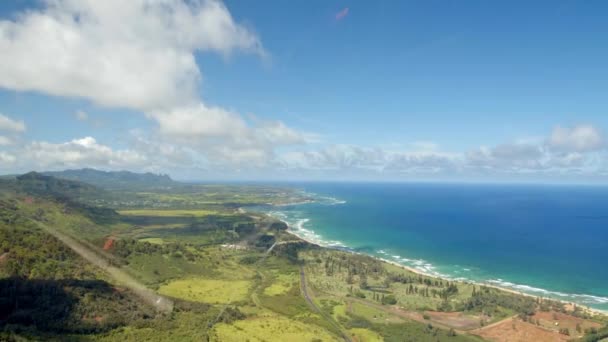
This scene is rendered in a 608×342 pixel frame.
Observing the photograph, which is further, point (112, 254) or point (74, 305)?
point (112, 254)

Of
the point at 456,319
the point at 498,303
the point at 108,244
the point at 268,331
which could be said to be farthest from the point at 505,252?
the point at 108,244

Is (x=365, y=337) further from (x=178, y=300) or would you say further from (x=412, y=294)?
(x=178, y=300)

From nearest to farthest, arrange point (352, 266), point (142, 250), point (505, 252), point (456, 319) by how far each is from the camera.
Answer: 1. point (456, 319)
2. point (142, 250)
3. point (352, 266)
4. point (505, 252)

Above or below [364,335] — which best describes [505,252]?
above

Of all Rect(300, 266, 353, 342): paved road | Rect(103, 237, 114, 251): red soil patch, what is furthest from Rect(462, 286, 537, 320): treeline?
Rect(103, 237, 114, 251): red soil patch

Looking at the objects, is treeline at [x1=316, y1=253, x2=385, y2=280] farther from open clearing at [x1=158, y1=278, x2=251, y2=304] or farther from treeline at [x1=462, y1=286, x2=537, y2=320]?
open clearing at [x1=158, y1=278, x2=251, y2=304]

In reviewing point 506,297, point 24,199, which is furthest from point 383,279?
point 24,199

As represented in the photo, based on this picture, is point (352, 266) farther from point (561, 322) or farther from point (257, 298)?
point (561, 322)
